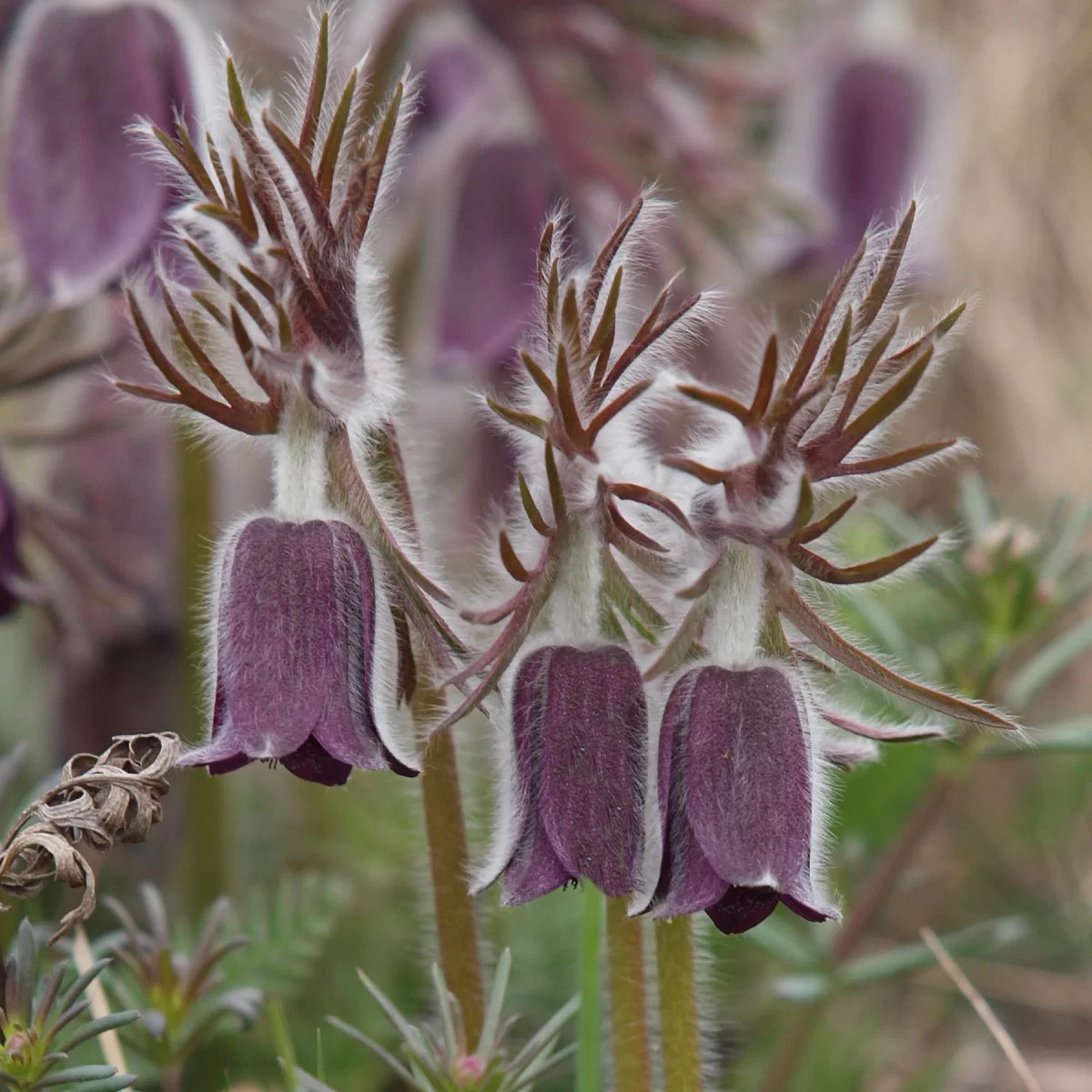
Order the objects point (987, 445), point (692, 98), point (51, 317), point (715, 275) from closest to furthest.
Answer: point (51, 317) < point (715, 275) < point (692, 98) < point (987, 445)

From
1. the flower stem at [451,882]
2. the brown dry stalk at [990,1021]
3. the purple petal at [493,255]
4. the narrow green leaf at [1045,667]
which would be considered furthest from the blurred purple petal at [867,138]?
the flower stem at [451,882]

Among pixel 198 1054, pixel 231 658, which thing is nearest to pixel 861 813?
pixel 198 1054

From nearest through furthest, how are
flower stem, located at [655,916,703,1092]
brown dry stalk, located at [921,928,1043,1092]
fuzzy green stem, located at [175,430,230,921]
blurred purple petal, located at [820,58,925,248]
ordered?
flower stem, located at [655,916,703,1092] < brown dry stalk, located at [921,928,1043,1092] < fuzzy green stem, located at [175,430,230,921] < blurred purple petal, located at [820,58,925,248]

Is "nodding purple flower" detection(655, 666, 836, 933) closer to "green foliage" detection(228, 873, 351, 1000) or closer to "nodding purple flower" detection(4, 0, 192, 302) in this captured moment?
"green foliage" detection(228, 873, 351, 1000)

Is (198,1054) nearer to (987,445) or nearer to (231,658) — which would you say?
(231,658)

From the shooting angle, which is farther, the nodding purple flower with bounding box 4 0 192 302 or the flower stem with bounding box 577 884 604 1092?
the nodding purple flower with bounding box 4 0 192 302

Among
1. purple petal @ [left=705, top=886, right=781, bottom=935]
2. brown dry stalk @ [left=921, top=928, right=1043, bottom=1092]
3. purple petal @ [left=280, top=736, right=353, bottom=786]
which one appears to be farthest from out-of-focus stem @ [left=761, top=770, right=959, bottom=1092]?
purple petal @ [left=280, top=736, right=353, bottom=786]
